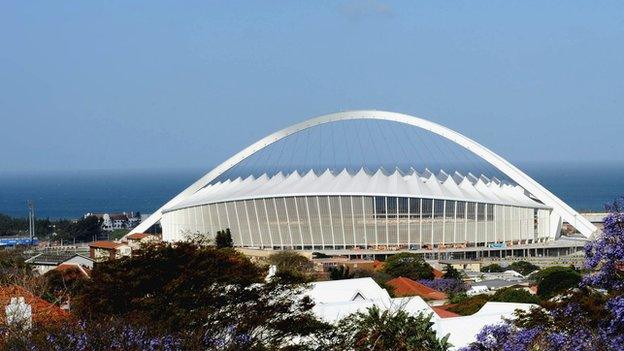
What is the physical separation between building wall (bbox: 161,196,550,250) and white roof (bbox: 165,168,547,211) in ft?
1.85

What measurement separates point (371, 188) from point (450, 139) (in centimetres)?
1534

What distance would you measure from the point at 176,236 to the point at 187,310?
79.5 m

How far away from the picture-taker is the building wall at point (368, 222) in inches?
3627

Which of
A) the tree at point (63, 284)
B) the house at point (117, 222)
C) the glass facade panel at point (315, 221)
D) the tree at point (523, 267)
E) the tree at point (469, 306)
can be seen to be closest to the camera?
the tree at point (63, 284)

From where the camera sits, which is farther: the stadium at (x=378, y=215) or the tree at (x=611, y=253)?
the stadium at (x=378, y=215)

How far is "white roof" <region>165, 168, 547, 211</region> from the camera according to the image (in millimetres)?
92562

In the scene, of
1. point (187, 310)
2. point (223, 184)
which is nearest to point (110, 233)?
→ point (223, 184)

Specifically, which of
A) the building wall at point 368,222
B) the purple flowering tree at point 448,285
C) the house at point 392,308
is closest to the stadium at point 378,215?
the building wall at point 368,222

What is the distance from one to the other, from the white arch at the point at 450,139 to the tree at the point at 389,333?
71415 mm

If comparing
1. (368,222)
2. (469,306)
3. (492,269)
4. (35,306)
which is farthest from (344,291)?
(368,222)

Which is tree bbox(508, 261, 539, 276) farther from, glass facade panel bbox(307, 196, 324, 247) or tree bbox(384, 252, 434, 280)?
glass facade panel bbox(307, 196, 324, 247)

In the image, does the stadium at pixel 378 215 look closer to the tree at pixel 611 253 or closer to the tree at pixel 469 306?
the tree at pixel 469 306

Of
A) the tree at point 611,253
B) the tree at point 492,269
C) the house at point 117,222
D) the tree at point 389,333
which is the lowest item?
the house at point 117,222

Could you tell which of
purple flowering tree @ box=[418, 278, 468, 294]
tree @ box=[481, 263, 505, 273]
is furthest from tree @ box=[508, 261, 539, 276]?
purple flowering tree @ box=[418, 278, 468, 294]
